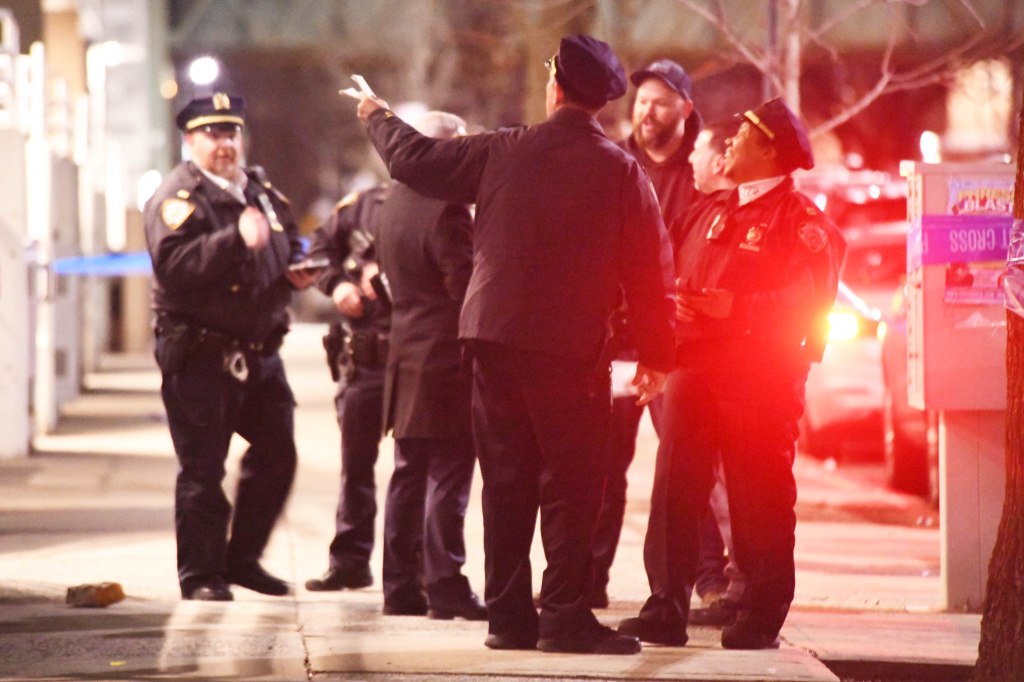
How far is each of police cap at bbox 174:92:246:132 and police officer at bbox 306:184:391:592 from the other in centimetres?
73

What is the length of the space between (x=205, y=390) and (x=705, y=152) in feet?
7.38

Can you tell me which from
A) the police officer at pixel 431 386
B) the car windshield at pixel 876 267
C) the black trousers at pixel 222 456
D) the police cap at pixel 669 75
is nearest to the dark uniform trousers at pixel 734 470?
the police officer at pixel 431 386

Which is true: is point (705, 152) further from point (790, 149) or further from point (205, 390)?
point (205, 390)

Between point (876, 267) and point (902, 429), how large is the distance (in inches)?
59.6

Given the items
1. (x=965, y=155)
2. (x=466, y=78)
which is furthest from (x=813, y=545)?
(x=466, y=78)

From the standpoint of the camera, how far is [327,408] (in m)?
19.7

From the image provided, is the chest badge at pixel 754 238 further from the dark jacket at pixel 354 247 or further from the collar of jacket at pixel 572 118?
the dark jacket at pixel 354 247

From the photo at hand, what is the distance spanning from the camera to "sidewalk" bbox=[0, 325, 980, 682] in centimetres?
631

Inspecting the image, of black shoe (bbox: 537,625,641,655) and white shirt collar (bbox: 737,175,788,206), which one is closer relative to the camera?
black shoe (bbox: 537,625,641,655)

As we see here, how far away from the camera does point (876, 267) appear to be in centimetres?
1385

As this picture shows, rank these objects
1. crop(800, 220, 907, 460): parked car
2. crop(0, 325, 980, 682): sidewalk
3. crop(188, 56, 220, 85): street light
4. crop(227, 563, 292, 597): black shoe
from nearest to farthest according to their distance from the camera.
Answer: crop(0, 325, 980, 682): sidewalk
crop(188, 56, 220, 85): street light
crop(227, 563, 292, 597): black shoe
crop(800, 220, 907, 460): parked car

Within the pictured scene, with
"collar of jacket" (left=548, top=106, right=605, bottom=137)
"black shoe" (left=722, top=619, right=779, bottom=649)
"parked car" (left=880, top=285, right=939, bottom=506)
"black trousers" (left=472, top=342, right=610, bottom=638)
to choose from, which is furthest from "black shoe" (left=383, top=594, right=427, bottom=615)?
"parked car" (left=880, top=285, right=939, bottom=506)

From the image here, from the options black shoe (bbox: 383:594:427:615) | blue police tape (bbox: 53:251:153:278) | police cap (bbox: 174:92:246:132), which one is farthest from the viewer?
blue police tape (bbox: 53:251:153:278)

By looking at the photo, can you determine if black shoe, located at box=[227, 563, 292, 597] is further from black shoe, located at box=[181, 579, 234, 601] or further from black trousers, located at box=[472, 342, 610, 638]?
black trousers, located at box=[472, 342, 610, 638]
